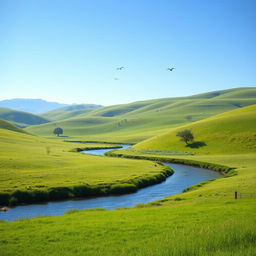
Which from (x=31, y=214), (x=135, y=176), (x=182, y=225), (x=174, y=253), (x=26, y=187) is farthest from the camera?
(x=135, y=176)

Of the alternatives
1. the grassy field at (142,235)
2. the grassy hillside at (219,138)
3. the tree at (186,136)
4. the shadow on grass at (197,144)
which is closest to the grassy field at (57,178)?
the grassy field at (142,235)

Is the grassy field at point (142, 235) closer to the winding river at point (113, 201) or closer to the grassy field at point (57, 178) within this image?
the winding river at point (113, 201)

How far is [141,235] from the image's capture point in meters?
18.3

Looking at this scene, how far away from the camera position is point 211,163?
76.0m

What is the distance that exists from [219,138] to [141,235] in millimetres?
94417

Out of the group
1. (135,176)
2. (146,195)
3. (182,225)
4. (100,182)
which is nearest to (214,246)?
(182,225)

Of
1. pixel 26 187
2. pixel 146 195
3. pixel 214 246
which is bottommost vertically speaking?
pixel 146 195

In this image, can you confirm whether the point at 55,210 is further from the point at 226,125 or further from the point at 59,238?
the point at 226,125

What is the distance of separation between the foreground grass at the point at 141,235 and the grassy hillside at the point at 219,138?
76340 millimetres

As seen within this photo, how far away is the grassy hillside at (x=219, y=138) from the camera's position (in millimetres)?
97438

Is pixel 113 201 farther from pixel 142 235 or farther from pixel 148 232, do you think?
pixel 142 235

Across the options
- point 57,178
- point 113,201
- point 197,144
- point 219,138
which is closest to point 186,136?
point 197,144

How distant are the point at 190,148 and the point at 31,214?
7943cm

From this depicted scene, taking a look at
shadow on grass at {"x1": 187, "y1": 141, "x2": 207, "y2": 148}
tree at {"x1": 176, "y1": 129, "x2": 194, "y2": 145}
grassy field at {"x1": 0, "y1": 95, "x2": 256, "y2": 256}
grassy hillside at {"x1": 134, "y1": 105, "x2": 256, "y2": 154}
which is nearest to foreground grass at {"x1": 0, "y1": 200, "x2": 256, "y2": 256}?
grassy field at {"x1": 0, "y1": 95, "x2": 256, "y2": 256}
